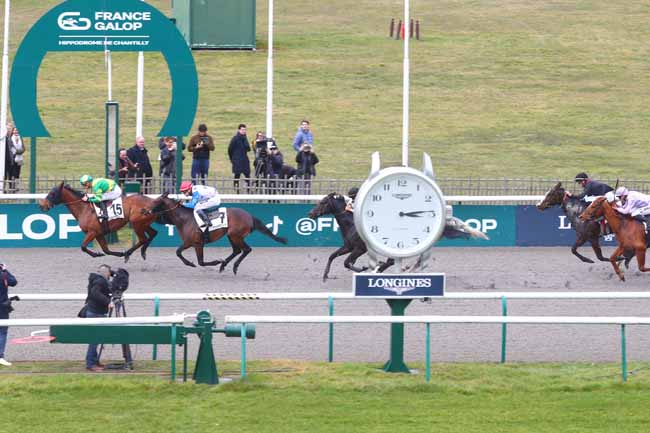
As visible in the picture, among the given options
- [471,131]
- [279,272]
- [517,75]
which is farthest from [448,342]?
[517,75]

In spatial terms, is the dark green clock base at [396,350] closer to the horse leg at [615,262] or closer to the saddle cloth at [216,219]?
the saddle cloth at [216,219]

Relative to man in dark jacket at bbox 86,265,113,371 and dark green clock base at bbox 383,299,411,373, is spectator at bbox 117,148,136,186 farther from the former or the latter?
dark green clock base at bbox 383,299,411,373

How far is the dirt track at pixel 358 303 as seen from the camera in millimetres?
15336

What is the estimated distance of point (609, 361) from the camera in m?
15.0

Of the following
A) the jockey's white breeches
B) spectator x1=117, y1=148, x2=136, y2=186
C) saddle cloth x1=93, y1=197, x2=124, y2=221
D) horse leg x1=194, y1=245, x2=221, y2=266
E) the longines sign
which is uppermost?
the longines sign

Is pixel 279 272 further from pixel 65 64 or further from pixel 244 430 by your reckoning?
pixel 65 64

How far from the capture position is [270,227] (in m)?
23.8

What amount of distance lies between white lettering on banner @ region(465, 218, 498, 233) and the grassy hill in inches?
385

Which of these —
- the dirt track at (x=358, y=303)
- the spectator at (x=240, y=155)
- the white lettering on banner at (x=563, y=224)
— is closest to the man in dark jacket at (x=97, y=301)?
the dirt track at (x=358, y=303)

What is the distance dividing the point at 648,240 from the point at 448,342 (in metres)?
6.71

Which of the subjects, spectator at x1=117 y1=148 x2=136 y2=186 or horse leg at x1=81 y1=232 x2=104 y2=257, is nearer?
horse leg at x1=81 y1=232 x2=104 y2=257

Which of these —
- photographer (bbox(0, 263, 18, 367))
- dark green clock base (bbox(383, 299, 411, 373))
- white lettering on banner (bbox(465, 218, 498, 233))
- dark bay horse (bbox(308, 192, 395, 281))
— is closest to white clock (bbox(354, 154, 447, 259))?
dark green clock base (bbox(383, 299, 411, 373))

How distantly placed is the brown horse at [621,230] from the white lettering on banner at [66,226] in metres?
8.12

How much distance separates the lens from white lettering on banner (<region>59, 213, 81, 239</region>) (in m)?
23.5
